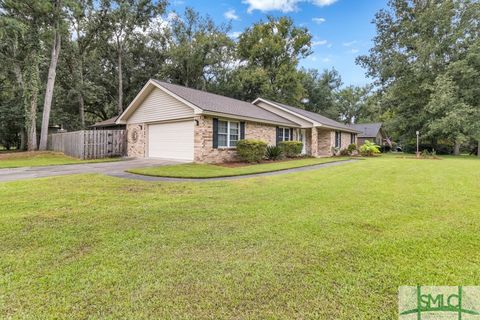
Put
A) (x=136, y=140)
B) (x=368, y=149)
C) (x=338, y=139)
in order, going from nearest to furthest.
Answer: (x=136, y=140), (x=368, y=149), (x=338, y=139)

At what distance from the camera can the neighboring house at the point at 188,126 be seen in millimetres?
11742

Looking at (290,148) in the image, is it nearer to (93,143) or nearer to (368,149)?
(368,149)

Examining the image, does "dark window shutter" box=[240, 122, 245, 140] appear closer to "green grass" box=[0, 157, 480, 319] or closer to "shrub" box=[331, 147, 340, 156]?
"green grass" box=[0, 157, 480, 319]

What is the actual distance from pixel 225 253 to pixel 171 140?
11.3 metres

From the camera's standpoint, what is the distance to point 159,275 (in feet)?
8.15

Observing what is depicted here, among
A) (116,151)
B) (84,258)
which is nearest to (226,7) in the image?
(116,151)

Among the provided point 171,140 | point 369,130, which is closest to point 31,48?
point 171,140

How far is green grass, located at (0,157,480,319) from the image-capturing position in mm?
2082

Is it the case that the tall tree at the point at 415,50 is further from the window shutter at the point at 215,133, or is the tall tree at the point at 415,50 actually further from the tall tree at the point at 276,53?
the window shutter at the point at 215,133

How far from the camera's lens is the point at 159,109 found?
13.7 m

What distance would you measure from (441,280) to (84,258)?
3.69m

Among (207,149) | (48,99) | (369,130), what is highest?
(48,99)

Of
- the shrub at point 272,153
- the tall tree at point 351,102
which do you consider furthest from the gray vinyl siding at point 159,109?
the tall tree at point 351,102

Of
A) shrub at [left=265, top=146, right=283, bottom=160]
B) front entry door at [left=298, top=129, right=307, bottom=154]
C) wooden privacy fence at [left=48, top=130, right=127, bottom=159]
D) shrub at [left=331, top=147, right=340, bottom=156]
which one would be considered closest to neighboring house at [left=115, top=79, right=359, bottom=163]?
wooden privacy fence at [left=48, top=130, right=127, bottom=159]
